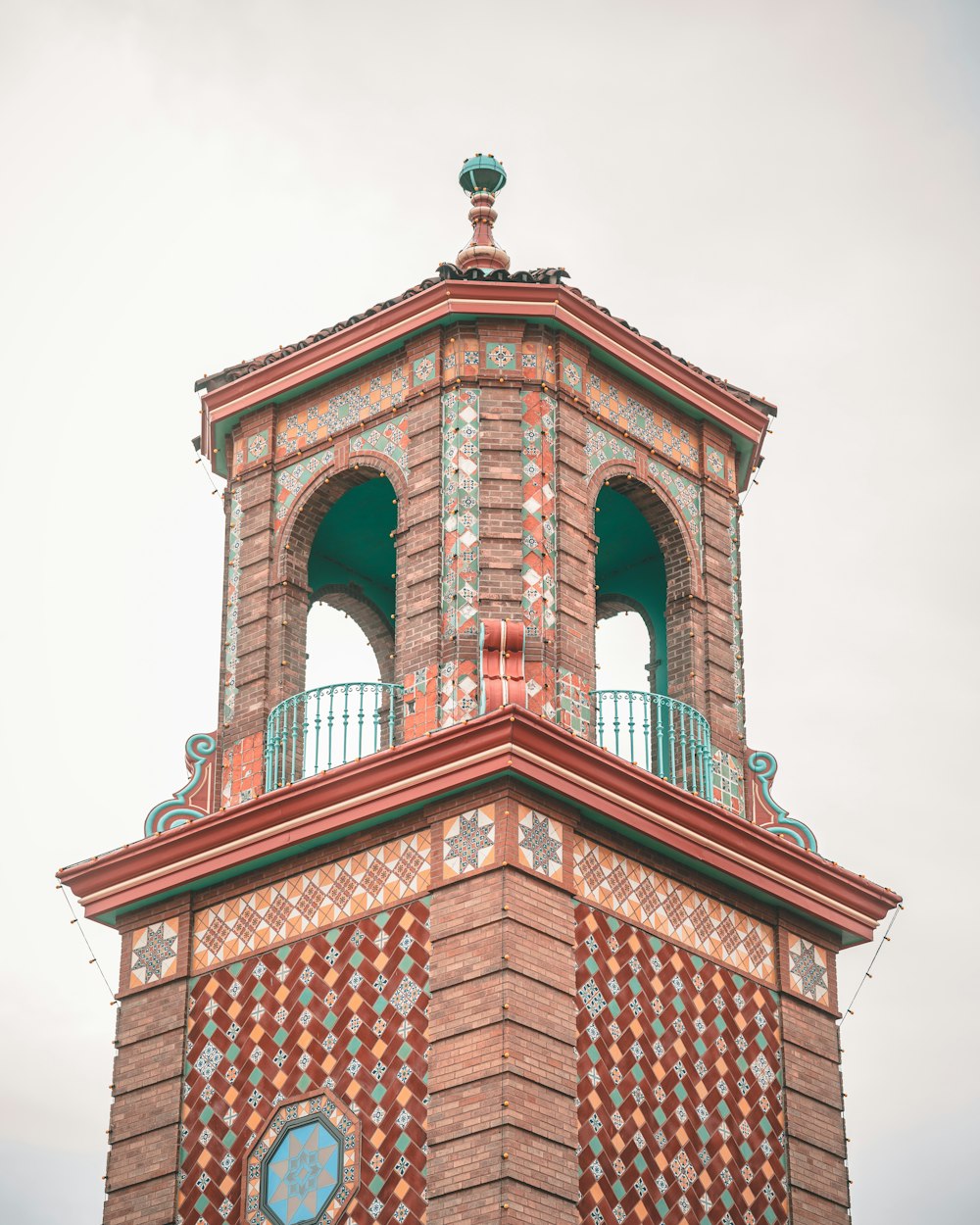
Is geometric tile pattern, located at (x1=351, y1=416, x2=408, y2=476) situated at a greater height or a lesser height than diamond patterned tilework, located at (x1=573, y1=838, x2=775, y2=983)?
greater

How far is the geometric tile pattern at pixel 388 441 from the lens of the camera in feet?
109

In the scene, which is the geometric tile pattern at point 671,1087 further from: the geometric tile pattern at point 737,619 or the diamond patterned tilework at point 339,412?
the diamond patterned tilework at point 339,412

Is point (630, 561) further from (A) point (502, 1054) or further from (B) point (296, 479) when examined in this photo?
(A) point (502, 1054)

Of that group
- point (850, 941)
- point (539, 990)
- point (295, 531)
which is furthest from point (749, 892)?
point (295, 531)

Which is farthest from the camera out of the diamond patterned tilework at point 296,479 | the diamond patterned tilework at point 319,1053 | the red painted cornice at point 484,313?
the diamond patterned tilework at point 296,479

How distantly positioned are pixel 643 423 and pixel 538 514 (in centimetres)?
262

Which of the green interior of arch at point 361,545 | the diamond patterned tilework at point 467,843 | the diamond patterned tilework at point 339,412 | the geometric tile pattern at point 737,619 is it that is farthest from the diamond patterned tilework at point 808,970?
the diamond patterned tilework at point 339,412

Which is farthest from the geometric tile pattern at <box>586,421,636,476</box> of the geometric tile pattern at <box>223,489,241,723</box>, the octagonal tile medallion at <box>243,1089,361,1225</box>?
the octagonal tile medallion at <box>243,1089,361,1225</box>

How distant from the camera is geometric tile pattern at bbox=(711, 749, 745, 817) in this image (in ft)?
107

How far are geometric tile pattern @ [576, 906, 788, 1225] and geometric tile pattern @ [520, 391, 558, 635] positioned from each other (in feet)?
10.8

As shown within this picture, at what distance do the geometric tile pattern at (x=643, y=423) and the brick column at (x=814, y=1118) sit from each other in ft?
20.8

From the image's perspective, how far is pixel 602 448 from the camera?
33562mm

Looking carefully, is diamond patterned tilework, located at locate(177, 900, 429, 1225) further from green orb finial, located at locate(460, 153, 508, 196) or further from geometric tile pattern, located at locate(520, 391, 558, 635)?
green orb finial, located at locate(460, 153, 508, 196)

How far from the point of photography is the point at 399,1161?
94.7 ft
